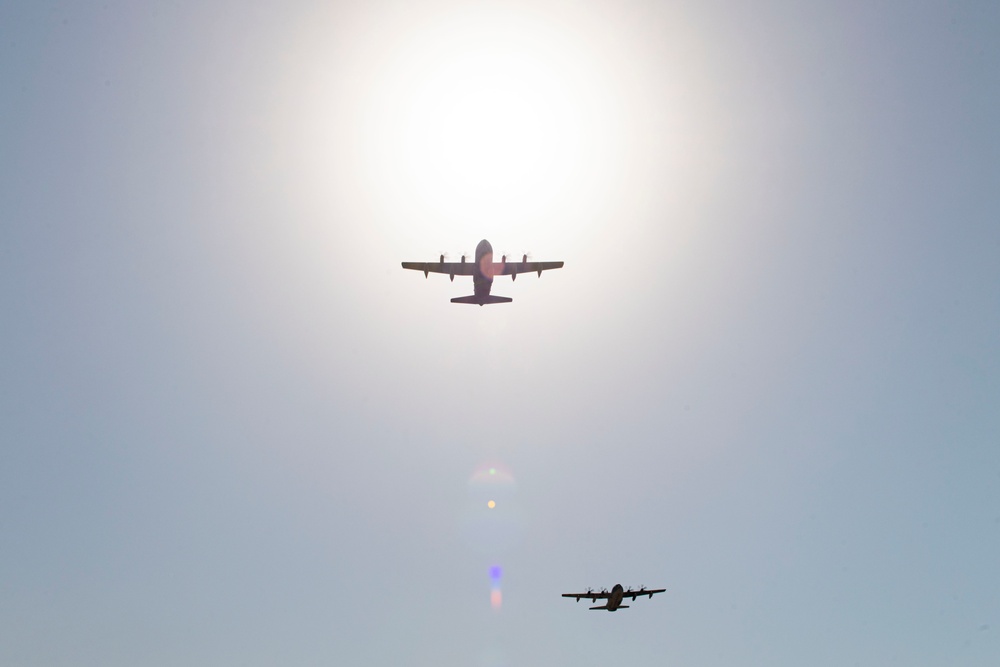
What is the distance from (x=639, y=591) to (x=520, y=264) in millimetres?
49874

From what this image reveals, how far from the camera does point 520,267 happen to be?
83.7m

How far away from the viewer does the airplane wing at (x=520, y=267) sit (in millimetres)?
81031

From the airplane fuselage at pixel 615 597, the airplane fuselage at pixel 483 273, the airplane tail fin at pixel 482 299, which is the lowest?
the airplane fuselage at pixel 615 597

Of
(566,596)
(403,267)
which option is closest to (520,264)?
(403,267)

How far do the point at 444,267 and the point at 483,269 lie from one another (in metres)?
7.26

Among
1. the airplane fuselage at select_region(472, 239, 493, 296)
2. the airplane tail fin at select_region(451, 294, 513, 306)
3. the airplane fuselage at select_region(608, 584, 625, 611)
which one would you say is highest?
the airplane fuselage at select_region(472, 239, 493, 296)

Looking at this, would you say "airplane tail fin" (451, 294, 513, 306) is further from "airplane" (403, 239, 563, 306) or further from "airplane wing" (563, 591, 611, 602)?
"airplane wing" (563, 591, 611, 602)

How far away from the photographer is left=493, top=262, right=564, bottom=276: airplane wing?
266 feet

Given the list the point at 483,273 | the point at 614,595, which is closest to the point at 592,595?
the point at 614,595

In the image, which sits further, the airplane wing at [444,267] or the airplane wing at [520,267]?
the airplane wing at [444,267]

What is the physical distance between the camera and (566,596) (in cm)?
7675

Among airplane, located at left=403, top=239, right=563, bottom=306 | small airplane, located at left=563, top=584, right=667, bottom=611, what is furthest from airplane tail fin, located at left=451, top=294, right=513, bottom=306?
small airplane, located at left=563, top=584, right=667, bottom=611

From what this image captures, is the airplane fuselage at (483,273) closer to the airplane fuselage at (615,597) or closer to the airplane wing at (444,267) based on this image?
A: the airplane wing at (444,267)

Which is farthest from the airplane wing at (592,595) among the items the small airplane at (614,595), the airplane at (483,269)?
the airplane at (483,269)
